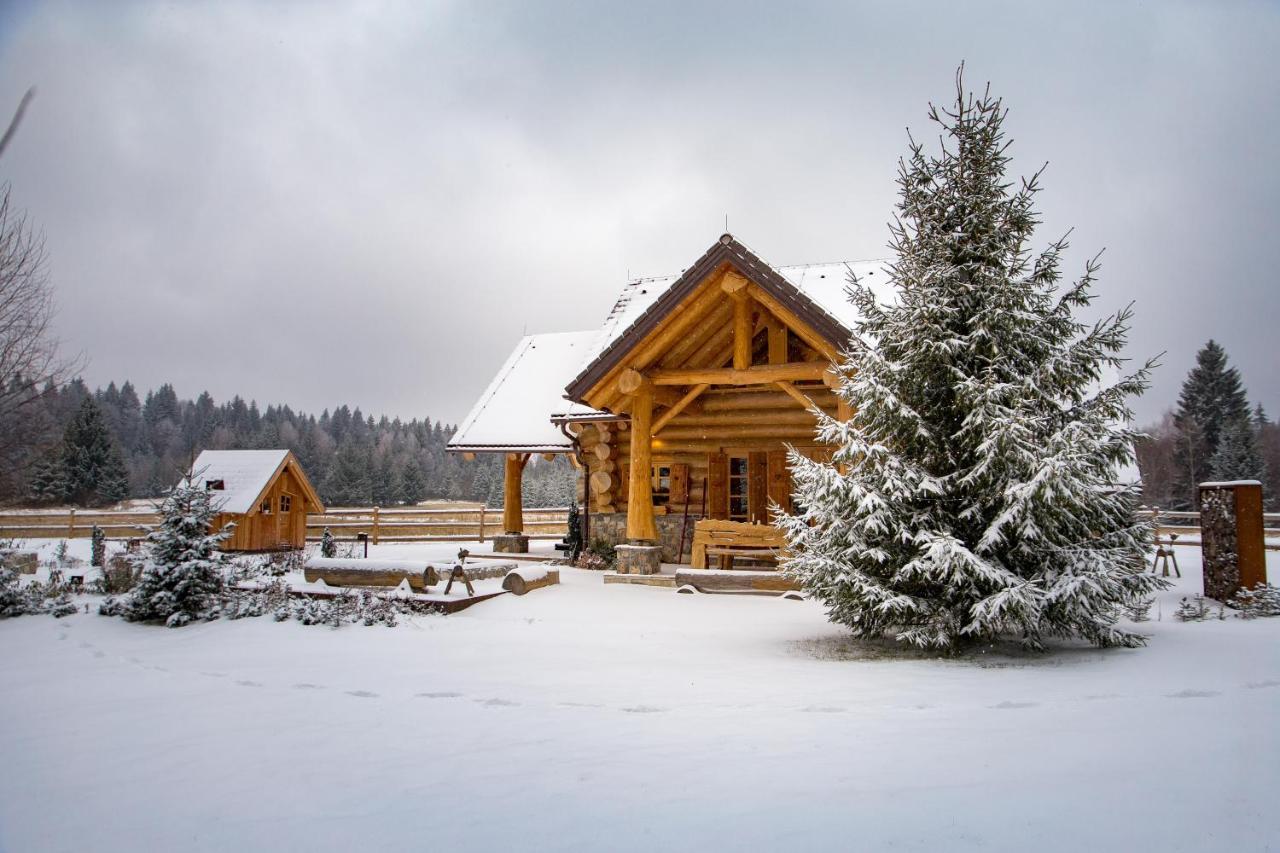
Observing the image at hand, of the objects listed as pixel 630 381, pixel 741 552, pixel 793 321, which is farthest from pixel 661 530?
pixel 793 321

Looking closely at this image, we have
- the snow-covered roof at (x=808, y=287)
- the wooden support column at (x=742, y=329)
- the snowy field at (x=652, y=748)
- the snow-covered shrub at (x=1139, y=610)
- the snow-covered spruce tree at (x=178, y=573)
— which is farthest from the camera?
the snow-covered roof at (x=808, y=287)

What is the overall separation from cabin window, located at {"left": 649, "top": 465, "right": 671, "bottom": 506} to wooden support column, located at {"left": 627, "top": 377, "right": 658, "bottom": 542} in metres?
3.97

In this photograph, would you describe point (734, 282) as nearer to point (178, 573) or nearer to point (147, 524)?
point (178, 573)

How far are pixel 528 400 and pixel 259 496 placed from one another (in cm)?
779

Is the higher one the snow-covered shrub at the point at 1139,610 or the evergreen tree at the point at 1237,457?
the evergreen tree at the point at 1237,457

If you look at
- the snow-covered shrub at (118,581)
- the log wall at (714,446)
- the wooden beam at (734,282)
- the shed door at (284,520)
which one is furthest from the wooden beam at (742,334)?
the shed door at (284,520)

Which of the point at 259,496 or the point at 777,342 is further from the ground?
the point at 777,342

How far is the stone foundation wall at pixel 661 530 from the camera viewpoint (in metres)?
17.8

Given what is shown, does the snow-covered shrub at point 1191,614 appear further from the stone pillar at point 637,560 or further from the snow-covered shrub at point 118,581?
the snow-covered shrub at point 118,581

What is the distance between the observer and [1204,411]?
41875 millimetres

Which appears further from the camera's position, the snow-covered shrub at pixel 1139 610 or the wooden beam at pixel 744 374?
the wooden beam at pixel 744 374

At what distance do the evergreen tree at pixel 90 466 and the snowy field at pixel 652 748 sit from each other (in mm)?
36078

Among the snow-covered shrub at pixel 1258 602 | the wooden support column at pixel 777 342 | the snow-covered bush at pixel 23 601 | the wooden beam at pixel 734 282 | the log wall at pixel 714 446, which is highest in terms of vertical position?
the wooden beam at pixel 734 282

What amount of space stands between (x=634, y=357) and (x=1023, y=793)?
11189 millimetres
